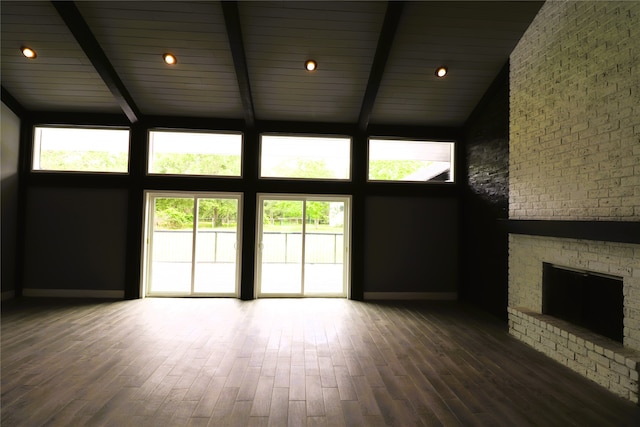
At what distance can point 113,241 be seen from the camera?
5.37m

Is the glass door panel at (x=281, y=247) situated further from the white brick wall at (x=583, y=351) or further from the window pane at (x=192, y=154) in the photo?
the white brick wall at (x=583, y=351)

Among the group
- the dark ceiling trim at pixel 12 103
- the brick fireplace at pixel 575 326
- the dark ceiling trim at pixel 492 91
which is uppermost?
the dark ceiling trim at pixel 492 91

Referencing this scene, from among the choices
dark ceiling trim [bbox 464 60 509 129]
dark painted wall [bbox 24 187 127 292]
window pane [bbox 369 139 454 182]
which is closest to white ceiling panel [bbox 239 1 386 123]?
window pane [bbox 369 139 454 182]

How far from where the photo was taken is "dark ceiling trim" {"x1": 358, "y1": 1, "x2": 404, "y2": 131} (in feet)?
12.0

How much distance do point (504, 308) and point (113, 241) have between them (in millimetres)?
6131

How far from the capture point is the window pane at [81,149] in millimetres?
5375

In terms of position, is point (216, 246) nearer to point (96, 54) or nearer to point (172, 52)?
point (172, 52)

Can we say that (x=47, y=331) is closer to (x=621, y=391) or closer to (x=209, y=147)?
(x=209, y=147)

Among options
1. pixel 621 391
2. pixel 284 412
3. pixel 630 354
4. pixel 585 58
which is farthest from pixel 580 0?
pixel 284 412

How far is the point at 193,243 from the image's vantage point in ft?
18.1

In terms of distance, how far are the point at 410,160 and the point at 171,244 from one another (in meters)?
4.42

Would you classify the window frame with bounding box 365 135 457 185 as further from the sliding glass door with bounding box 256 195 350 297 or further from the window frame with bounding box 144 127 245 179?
the window frame with bounding box 144 127 245 179

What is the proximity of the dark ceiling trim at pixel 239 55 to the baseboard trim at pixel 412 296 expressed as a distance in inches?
Answer: 140

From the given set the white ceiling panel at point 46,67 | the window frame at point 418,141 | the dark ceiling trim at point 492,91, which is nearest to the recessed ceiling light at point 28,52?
the white ceiling panel at point 46,67
